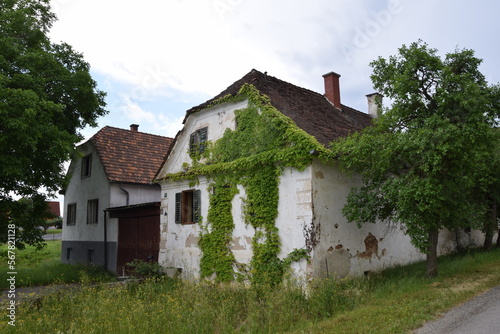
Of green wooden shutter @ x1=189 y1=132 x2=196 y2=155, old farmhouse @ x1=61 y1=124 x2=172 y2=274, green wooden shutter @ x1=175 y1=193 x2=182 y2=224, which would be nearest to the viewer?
green wooden shutter @ x1=175 y1=193 x2=182 y2=224

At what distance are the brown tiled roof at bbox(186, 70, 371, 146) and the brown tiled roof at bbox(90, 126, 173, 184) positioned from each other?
5.86m

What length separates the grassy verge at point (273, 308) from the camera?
22.7 feet

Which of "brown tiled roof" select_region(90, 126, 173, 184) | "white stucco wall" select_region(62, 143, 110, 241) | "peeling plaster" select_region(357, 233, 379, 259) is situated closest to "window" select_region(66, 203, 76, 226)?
"white stucco wall" select_region(62, 143, 110, 241)

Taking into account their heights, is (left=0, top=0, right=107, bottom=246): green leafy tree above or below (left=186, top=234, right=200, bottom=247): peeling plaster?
above

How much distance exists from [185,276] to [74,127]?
7531mm

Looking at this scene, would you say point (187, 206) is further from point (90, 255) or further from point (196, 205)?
point (90, 255)

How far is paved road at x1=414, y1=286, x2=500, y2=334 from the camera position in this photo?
5.90 m

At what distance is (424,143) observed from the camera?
8.27 metres

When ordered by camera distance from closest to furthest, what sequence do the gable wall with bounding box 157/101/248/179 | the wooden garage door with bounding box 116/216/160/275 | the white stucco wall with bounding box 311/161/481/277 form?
the white stucco wall with bounding box 311/161/481/277
the gable wall with bounding box 157/101/248/179
the wooden garage door with bounding box 116/216/160/275

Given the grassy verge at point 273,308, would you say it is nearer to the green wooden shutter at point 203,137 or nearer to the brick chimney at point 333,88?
the green wooden shutter at point 203,137

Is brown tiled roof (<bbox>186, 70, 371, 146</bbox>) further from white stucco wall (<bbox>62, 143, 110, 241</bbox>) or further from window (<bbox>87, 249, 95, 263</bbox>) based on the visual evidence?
window (<bbox>87, 249, 95, 263</bbox>)

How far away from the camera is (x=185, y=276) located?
13.2 meters

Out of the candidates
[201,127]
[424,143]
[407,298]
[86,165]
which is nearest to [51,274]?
[86,165]

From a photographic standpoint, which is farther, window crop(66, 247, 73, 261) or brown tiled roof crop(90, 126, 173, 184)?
window crop(66, 247, 73, 261)
